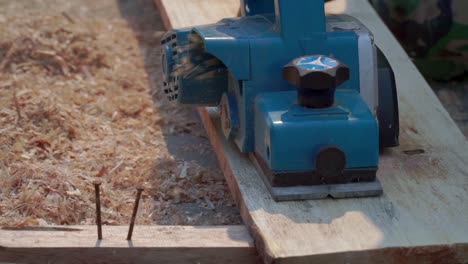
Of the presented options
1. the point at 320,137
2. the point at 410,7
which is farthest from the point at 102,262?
the point at 410,7

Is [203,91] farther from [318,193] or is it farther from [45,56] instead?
[45,56]

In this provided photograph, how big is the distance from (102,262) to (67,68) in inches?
65.9

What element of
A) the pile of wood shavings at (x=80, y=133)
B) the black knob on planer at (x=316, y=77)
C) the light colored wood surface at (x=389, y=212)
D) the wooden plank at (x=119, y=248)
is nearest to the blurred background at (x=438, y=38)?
the light colored wood surface at (x=389, y=212)

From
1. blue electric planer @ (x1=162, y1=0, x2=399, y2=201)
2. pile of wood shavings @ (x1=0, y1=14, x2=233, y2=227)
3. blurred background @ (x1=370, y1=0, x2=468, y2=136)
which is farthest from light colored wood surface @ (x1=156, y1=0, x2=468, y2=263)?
blurred background @ (x1=370, y1=0, x2=468, y2=136)

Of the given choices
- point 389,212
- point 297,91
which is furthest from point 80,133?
point 389,212

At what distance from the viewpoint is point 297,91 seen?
7.13 ft

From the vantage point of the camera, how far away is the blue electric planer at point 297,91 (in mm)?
2086

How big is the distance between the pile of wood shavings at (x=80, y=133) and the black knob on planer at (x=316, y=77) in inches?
20.9

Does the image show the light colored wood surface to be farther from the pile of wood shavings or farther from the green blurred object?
the green blurred object

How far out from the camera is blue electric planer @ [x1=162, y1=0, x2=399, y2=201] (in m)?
2.09

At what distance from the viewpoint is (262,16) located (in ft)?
8.20

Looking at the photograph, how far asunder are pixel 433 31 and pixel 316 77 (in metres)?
1.65

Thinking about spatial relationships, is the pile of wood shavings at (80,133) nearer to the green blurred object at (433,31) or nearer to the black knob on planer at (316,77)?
the black knob on planer at (316,77)

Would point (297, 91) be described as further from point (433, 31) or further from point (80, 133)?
point (433, 31)
